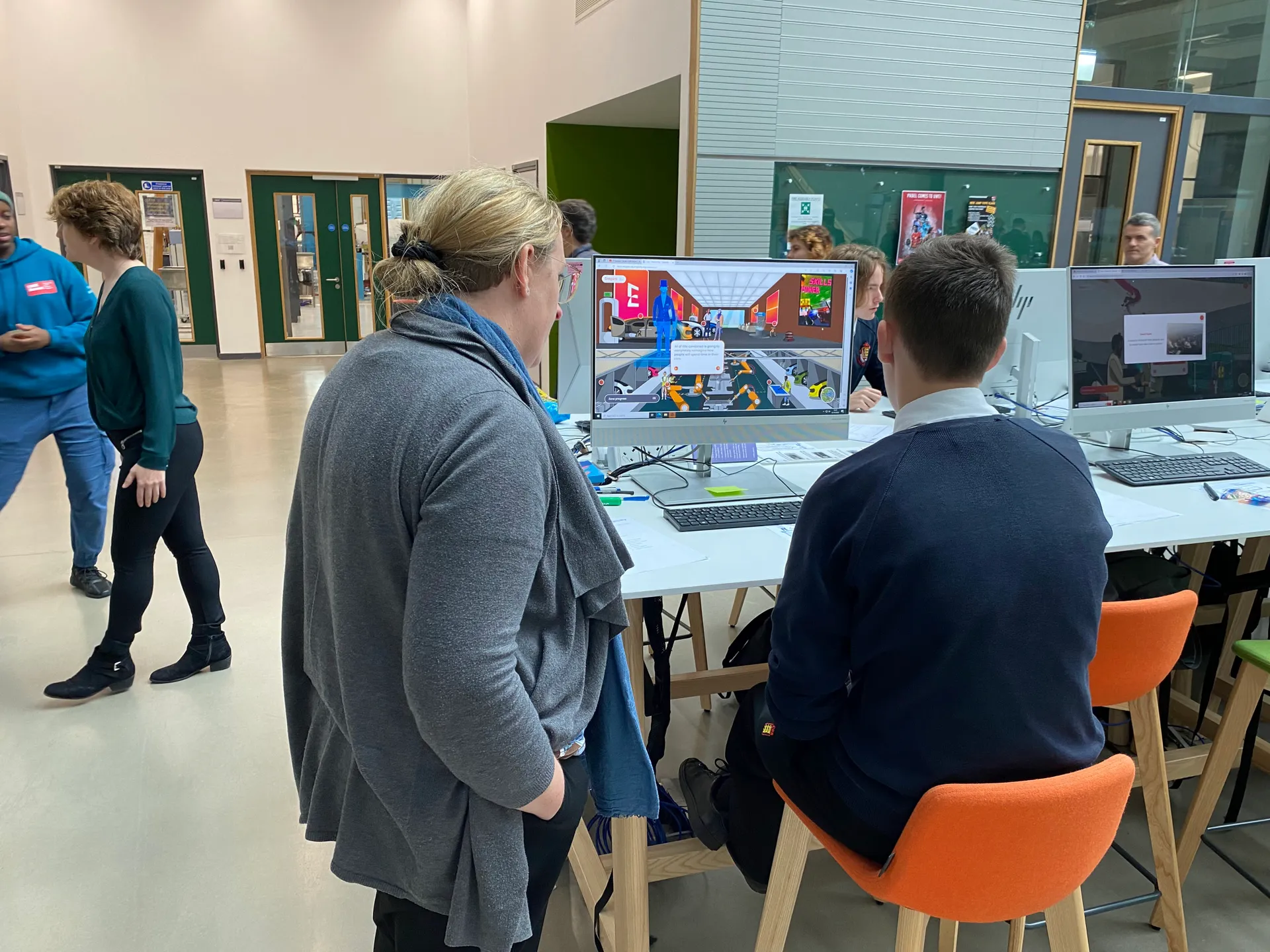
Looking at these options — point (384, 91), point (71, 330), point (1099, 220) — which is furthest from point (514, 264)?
point (384, 91)

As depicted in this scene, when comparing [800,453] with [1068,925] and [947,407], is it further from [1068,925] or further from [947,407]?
[1068,925]

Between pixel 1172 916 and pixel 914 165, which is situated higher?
pixel 914 165

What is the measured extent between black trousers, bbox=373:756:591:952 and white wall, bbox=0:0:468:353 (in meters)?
9.18

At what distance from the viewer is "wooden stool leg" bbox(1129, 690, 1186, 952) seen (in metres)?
1.67

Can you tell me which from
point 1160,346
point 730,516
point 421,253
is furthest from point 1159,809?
point 421,253

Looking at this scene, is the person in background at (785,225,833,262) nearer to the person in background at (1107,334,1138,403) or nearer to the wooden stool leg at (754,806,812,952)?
the person in background at (1107,334,1138,403)

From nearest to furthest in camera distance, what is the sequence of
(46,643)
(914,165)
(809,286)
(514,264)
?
1. (514,264)
2. (809,286)
3. (46,643)
4. (914,165)

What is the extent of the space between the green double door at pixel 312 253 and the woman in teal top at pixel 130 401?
7.17m

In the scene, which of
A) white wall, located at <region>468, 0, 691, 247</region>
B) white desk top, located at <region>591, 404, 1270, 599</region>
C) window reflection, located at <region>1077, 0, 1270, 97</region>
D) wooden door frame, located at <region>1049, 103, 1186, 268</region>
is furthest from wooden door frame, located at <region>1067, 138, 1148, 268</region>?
white desk top, located at <region>591, 404, 1270, 599</region>

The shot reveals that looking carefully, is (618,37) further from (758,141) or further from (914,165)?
(914,165)

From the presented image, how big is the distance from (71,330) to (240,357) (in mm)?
7016

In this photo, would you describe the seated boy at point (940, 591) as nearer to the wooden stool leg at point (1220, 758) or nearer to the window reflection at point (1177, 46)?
the wooden stool leg at point (1220, 758)

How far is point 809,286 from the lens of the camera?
204 centimetres

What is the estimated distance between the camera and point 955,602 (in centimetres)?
104
